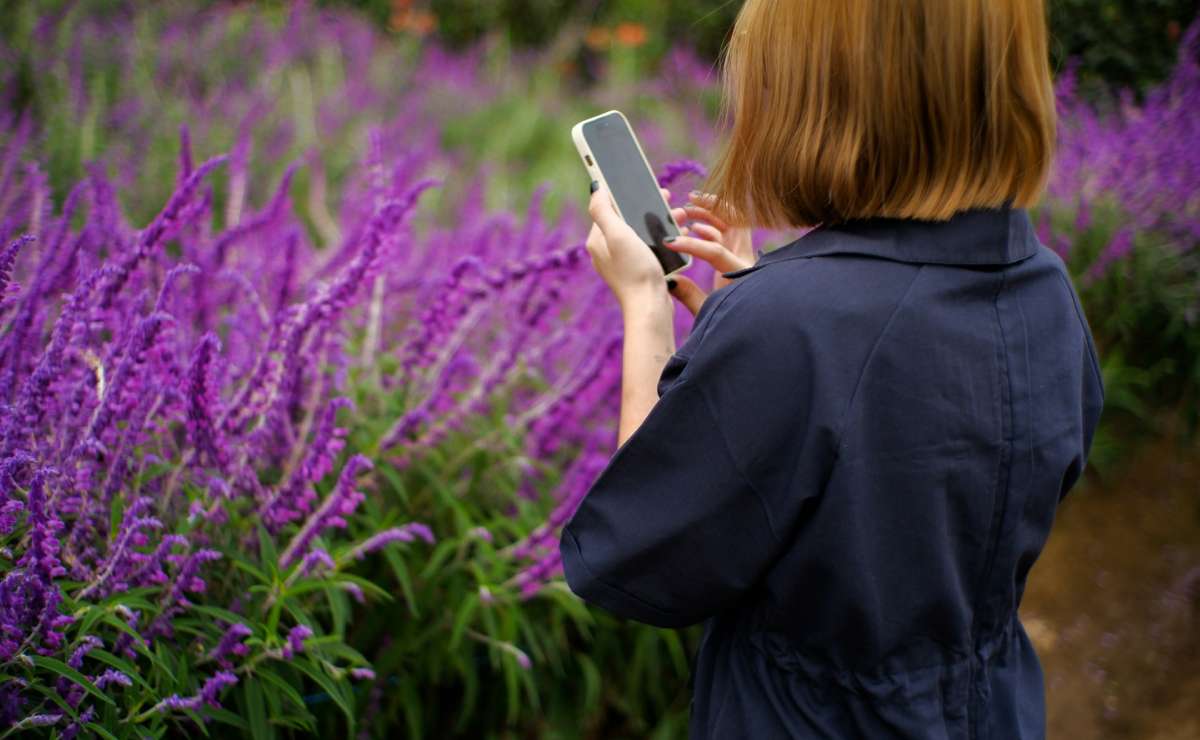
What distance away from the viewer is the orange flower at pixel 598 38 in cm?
862

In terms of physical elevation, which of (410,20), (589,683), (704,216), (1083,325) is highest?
(410,20)

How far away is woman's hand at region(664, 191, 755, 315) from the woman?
11.7 inches

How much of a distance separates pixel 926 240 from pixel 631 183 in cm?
70

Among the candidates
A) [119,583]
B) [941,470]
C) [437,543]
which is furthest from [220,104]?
[941,470]

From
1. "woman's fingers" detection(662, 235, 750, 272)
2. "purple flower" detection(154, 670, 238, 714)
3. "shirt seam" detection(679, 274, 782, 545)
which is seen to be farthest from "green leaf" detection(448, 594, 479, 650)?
"shirt seam" detection(679, 274, 782, 545)

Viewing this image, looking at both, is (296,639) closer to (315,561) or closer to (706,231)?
(315,561)

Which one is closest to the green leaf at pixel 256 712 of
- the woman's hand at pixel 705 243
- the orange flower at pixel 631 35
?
the woman's hand at pixel 705 243

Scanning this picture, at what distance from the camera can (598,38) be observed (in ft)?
28.6

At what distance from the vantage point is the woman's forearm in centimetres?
158

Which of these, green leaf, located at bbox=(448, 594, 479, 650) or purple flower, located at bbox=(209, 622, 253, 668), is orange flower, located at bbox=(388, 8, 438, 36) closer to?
green leaf, located at bbox=(448, 594, 479, 650)

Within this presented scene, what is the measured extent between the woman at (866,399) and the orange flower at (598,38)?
7.53 m

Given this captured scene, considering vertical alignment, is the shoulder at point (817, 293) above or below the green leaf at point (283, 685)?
above

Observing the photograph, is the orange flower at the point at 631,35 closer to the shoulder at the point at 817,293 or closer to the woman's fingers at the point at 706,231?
the woman's fingers at the point at 706,231

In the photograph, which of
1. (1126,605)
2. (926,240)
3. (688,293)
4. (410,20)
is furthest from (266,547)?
(410,20)
